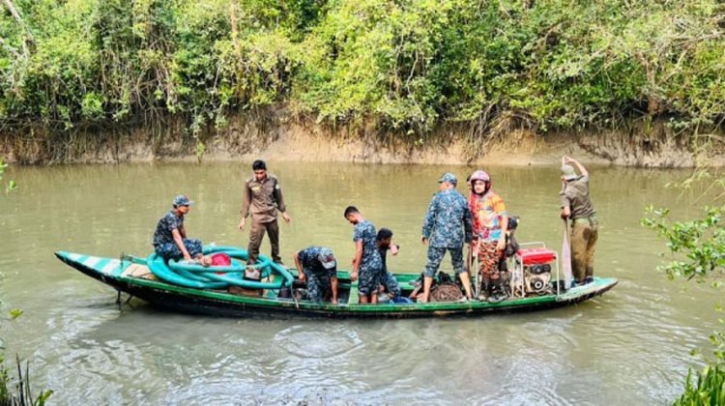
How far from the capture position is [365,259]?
8.14 m

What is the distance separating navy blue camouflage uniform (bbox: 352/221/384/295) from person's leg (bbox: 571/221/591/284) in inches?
101

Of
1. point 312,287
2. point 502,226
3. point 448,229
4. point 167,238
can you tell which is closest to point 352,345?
point 312,287

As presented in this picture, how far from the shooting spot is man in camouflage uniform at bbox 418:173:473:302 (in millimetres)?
8227

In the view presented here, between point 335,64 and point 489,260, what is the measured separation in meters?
16.2

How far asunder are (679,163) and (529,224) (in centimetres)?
884

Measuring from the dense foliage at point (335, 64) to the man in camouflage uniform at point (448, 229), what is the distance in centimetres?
1165

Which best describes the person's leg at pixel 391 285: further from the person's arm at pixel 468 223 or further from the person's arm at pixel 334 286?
the person's arm at pixel 468 223

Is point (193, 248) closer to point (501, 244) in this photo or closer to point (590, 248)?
point (501, 244)

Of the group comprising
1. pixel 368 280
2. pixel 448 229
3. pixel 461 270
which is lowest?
pixel 368 280

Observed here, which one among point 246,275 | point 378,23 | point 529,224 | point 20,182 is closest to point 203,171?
point 20,182

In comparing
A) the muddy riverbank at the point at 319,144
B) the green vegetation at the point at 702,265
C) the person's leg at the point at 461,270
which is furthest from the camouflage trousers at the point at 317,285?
the muddy riverbank at the point at 319,144

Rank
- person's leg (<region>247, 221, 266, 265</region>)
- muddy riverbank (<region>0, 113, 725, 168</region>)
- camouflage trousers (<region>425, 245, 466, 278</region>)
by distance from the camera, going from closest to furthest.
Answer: camouflage trousers (<region>425, 245, 466, 278</region>)
person's leg (<region>247, 221, 266, 265</region>)
muddy riverbank (<region>0, 113, 725, 168</region>)

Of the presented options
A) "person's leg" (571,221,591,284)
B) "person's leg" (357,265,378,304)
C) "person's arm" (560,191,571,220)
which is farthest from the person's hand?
"person's leg" (357,265,378,304)

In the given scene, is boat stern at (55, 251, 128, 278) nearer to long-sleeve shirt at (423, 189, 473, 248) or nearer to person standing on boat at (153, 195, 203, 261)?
person standing on boat at (153, 195, 203, 261)
